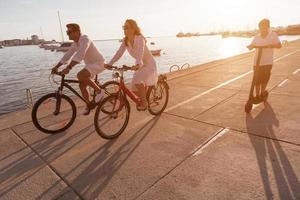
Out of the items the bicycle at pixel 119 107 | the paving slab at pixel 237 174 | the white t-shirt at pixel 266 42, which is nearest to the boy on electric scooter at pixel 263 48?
the white t-shirt at pixel 266 42

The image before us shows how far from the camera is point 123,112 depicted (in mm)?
5031

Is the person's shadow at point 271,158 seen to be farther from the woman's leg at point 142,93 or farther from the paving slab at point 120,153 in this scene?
the woman's leg at point 142,93

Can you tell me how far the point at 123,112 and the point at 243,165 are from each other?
258cm

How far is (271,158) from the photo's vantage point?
3670mm

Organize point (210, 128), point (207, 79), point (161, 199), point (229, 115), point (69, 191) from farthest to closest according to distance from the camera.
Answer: point (207, 79) < point (229, 115) < point (210, 128) < point (69, 191) < point (161, 199)

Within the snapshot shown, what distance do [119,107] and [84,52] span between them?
136 centimetres

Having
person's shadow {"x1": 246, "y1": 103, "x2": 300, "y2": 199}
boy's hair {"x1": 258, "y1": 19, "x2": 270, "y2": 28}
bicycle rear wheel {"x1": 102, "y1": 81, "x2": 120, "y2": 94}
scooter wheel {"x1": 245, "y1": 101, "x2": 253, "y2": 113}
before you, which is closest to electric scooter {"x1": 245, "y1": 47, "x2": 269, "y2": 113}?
scooter wheel {"x1": 245, "y1": 101, "x2": 253, "y2": 113}

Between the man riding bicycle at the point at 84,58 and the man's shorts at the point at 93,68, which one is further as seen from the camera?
the man's shorts at the point at 93,68

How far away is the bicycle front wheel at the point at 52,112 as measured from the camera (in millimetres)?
4801

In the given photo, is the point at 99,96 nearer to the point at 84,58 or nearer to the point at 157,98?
the point at 84,58

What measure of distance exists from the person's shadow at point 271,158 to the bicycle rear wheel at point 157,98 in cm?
211

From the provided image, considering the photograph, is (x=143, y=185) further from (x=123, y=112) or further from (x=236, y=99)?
(x=236, y=99)

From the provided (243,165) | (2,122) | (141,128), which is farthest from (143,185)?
(2,122)

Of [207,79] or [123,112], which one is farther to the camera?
[207,79]
